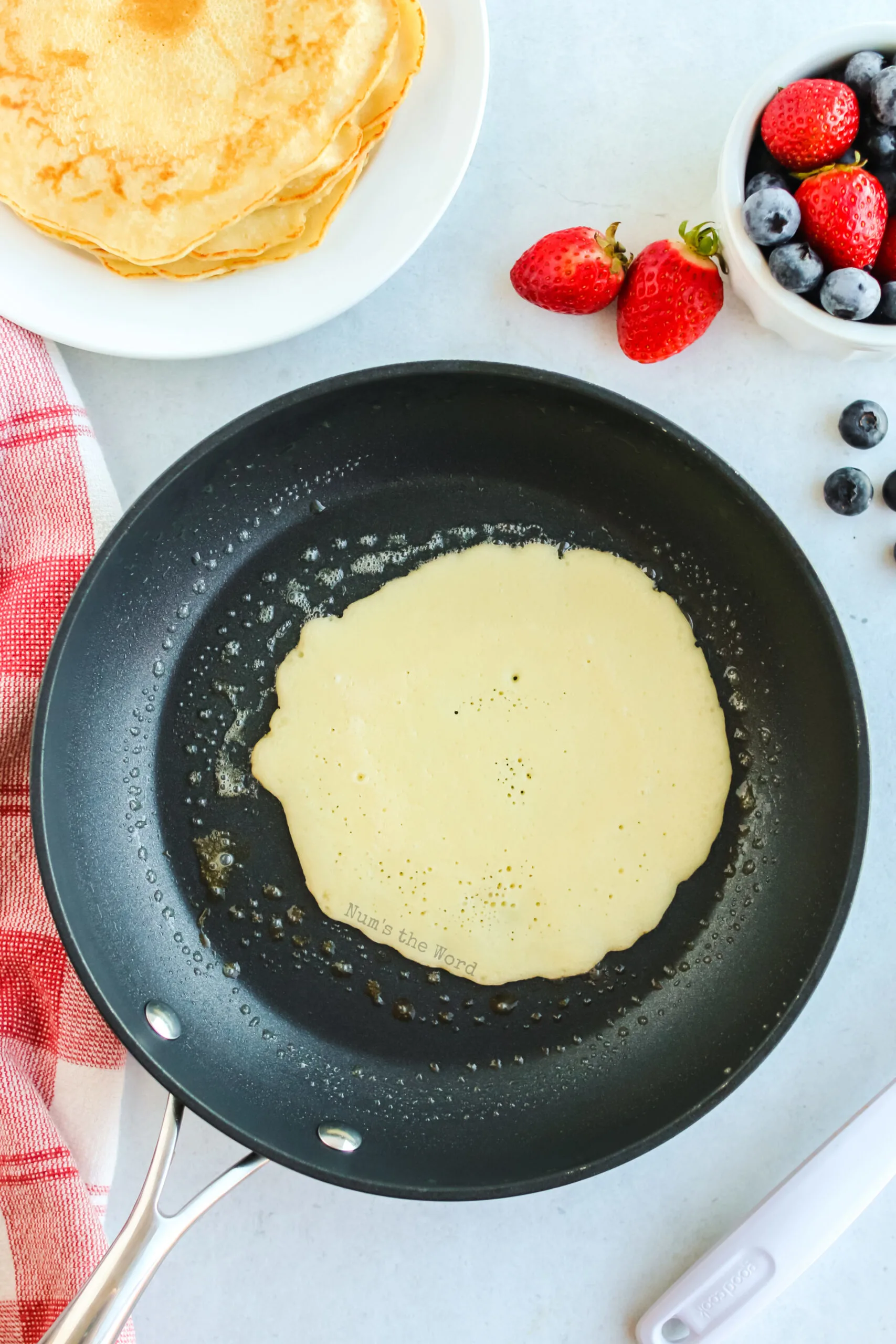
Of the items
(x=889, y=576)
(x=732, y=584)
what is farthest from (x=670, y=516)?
(x=889, y=576)

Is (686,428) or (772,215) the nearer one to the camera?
(772,215)

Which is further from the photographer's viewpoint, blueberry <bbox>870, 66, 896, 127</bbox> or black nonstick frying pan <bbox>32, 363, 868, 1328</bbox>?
black nonstick frying pan <bbox>32, 363, 868, 1328</bbox>

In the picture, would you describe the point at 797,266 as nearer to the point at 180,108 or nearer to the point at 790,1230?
the point at 180,108

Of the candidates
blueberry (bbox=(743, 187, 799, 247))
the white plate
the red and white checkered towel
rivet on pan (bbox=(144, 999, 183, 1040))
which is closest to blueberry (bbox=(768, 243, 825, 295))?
blueberry (bbox=(743, 187, 799, 247))

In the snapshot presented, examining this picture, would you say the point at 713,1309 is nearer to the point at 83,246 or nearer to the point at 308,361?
the point at 308,361

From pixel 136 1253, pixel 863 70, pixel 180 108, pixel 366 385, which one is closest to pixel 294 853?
pixel 136 1253

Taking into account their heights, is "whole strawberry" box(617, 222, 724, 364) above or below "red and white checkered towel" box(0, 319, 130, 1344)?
above

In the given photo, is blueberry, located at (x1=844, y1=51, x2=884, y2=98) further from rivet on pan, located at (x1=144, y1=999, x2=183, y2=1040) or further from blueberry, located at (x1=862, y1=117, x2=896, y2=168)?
rivet on pan, located at (x1=144, y1=999, x2=183, y2=1040)
